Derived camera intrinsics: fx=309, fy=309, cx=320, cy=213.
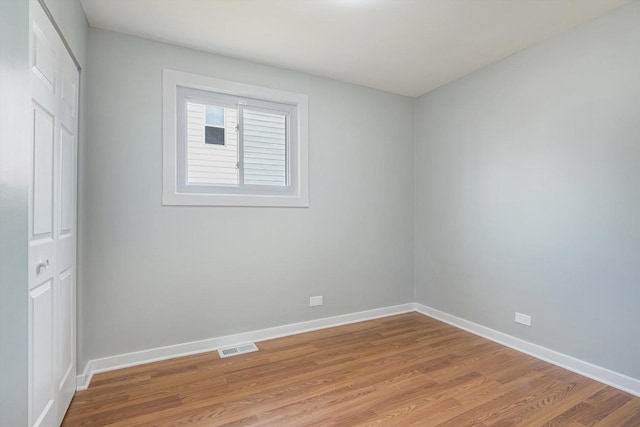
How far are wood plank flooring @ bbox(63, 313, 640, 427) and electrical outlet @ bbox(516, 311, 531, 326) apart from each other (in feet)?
0.89

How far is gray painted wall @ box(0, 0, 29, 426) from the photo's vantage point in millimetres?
1015

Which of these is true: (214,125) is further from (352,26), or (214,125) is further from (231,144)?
(352,26)

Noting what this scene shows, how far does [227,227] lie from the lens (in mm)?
2775

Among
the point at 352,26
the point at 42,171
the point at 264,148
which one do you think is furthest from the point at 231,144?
the point at 42,171

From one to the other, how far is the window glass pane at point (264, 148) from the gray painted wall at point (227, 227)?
29 centimetres

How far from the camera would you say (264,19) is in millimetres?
2248

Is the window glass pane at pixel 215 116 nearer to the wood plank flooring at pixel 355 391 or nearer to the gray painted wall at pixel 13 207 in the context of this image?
the gray painted wall at pixel 13 207

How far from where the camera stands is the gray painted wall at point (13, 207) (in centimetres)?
101

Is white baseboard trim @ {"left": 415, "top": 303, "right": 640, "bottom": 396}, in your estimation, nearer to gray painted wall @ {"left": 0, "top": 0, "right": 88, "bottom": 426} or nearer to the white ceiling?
the white ceiling

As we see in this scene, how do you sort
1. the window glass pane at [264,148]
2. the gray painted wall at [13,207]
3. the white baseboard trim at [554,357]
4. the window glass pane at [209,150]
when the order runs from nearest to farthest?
the gray painted wall at [13,207] < the white baseboard trim at [554,357] < the window glass pane at [209,150] < the window glass pane at [264,148]

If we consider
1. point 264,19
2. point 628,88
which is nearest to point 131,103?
point 264,19

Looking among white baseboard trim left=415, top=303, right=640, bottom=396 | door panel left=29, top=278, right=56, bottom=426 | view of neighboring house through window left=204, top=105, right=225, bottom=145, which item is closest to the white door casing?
door panel left=29, top=278, right=56, bottom=426

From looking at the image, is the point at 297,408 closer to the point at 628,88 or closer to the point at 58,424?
the point at 58,424

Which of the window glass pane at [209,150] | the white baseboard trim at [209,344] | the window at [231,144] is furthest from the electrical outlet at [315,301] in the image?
the window glass pane at [209,150]
